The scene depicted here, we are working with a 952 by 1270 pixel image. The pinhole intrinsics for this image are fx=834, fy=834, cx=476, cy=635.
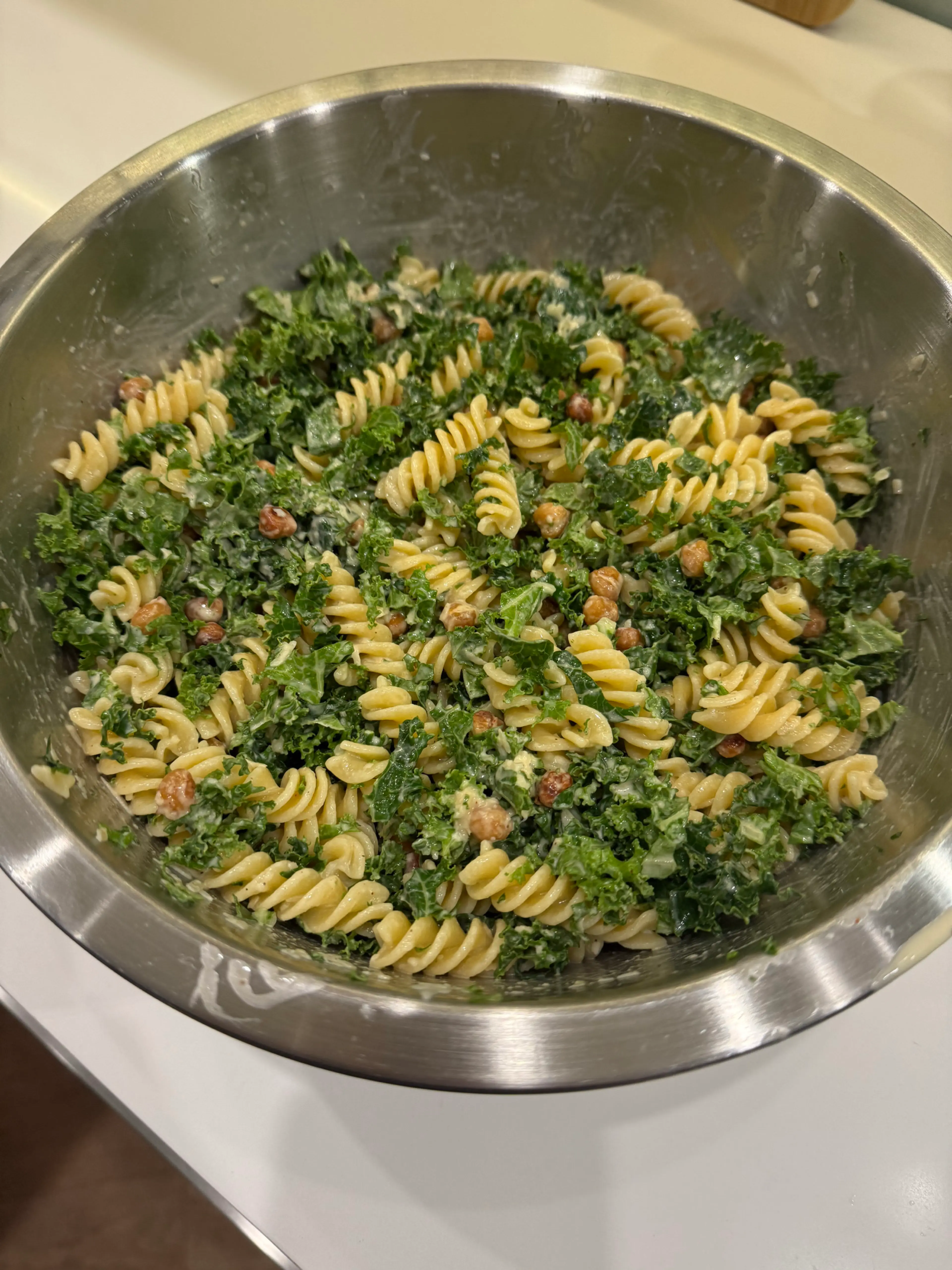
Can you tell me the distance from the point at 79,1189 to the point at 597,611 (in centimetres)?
357

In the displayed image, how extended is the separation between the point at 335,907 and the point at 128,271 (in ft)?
6.74

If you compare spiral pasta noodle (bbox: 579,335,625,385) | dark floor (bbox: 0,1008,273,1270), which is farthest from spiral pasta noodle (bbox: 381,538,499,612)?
dark floor (bbox: 0,1008,273,1270)

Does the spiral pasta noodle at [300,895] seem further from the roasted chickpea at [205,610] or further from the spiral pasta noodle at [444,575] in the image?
the spiral pasta noodle at [444,575]

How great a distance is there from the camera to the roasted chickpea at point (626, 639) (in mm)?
2418

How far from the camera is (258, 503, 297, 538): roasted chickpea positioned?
248 cm

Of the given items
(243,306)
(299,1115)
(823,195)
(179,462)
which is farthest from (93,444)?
(823,195)

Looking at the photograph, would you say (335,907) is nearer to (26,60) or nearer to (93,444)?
(93,444)

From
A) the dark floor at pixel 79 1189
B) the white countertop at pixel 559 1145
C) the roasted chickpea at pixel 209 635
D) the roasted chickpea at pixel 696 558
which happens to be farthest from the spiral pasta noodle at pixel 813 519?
the dark floor at pixel 79 1189

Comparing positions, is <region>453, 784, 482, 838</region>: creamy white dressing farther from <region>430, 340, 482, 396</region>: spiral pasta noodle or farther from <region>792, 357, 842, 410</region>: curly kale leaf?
<region>792, 357, 842, 410</region>: curly kale leaf

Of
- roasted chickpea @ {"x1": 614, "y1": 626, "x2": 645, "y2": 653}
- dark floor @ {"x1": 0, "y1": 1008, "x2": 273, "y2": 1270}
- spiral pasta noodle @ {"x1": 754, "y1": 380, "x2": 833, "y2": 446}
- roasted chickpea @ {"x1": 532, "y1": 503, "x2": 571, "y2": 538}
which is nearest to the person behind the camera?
roasted chickpea @ {"x1": 614, "y1": 626, "x2": 645, "y2": 653}

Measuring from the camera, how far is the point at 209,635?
2.42 metres

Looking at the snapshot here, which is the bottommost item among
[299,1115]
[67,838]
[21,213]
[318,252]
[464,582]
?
[299,1115]

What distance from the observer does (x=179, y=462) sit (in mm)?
2514

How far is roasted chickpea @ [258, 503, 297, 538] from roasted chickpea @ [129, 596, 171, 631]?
0.36 metres
